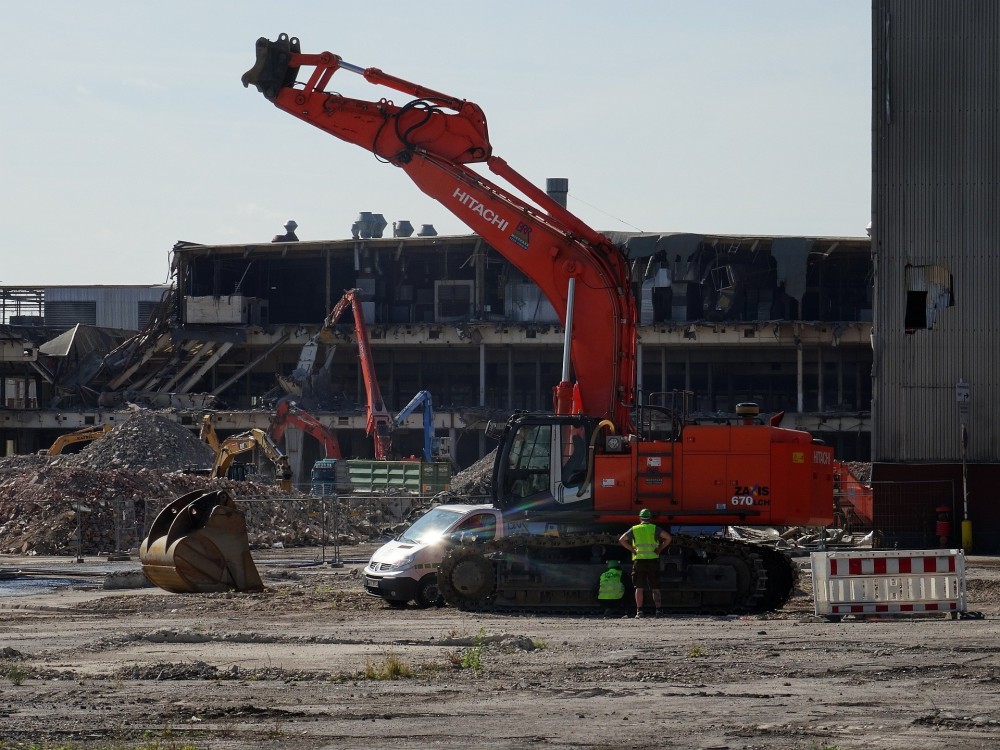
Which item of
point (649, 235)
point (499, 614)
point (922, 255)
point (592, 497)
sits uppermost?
point (649, 235)

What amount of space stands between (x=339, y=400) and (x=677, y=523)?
48.6 metres

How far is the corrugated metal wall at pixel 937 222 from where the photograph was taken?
103ft

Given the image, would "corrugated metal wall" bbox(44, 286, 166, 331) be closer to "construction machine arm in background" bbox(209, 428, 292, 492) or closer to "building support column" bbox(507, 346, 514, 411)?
"building support column" bbox(507, 346, 514, 411)

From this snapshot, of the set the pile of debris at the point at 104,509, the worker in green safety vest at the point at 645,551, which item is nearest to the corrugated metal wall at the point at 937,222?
the worker in green safety vest at the point at 645,551

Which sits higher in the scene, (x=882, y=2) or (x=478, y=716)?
(x=882, y=2)

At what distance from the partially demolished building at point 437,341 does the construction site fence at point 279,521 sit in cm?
2176

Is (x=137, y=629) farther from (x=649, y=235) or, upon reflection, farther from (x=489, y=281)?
(x=489, y=281)

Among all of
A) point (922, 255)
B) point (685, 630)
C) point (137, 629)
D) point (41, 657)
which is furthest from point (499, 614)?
point (922, 255)

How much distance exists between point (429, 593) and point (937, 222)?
1616 centimetres

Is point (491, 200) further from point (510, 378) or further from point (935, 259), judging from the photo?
point (510, 378)

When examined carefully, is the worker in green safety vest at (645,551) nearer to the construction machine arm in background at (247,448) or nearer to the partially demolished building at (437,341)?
the construction machine arm in background at (247,448)

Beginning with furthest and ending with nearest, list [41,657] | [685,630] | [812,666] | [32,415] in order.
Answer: [32,415] < [685,630] < [41,657] < [812,666]

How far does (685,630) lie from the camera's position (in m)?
17.2

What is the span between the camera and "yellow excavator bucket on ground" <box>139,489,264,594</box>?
22.6 meters
